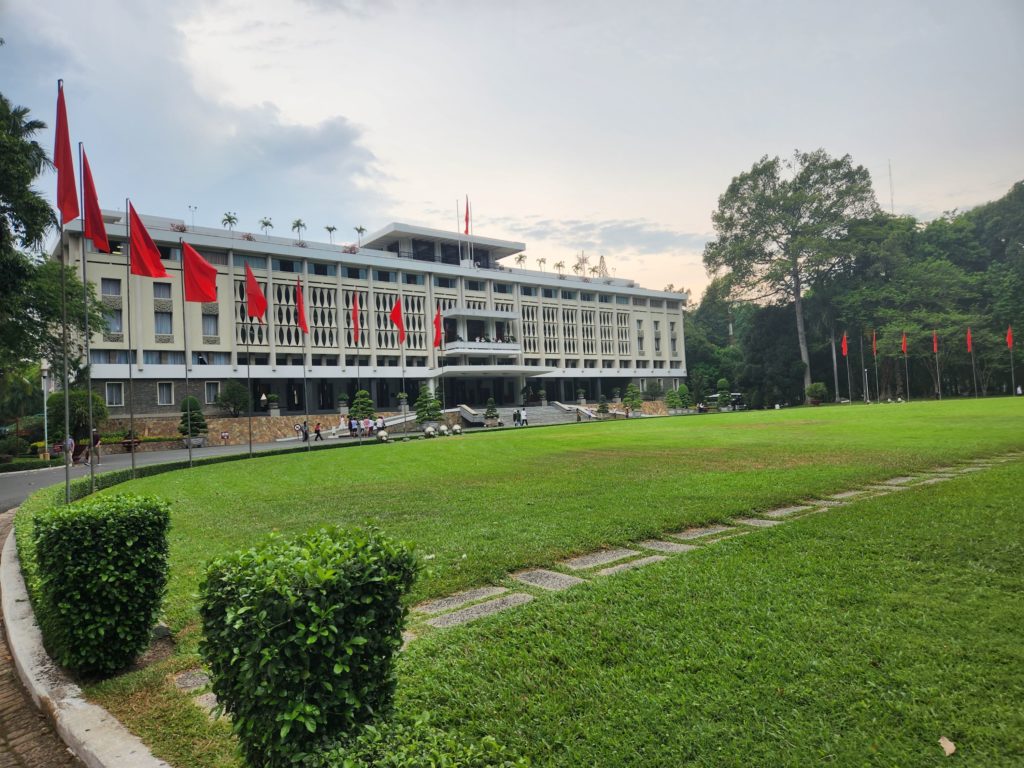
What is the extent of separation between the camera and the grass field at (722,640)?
2.68m

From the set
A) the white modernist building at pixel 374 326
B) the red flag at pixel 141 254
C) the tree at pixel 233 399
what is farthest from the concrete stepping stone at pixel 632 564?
the tree at pixel 233 399

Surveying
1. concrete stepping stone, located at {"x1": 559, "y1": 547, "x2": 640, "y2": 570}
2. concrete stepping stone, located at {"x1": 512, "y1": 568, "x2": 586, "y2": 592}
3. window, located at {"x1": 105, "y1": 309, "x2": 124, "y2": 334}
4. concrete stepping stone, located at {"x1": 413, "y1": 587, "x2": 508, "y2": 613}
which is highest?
window, located at {"x1": 105, "y1": 309, "x2": 124, "y2": 334}

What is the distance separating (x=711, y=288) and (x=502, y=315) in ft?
80.3

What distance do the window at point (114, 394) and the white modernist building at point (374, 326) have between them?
8 centimetres

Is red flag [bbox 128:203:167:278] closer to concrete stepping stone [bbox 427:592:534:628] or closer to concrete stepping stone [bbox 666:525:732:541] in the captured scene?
concrete stepping stone [bbox 427:592:534:628]

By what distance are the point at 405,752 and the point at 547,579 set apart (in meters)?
3.07

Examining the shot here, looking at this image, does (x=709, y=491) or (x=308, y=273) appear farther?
(x=308, y=273)

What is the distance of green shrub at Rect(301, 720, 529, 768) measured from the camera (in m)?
2.13

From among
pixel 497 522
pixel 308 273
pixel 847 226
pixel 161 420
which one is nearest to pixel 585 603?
pixel 497 522

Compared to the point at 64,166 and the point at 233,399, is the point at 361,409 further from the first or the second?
the point at 64,166

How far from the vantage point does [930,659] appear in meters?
3.17

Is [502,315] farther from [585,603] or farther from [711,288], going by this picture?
[585,603]

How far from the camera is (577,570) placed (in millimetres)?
5348

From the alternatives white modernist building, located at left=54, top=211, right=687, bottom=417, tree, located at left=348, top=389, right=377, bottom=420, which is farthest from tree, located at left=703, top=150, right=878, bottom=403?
tree, located at left=348, top=389, right=377, bottom=420
